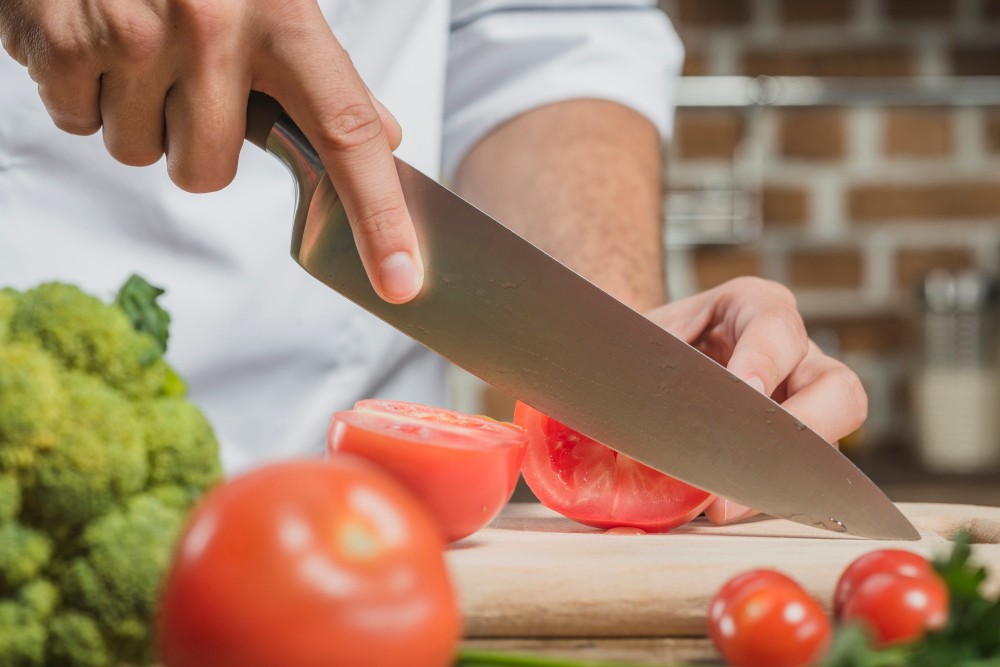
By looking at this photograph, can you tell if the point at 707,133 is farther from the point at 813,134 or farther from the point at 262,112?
the point at 262,112

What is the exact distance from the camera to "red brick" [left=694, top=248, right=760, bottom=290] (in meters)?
2.06

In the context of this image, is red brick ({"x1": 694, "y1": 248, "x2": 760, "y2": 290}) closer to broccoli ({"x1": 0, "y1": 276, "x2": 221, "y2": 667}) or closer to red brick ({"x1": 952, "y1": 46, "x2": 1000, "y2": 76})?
red brick ({"x1": 952, "y1": 46, "x2": 1000, "y2": 76})

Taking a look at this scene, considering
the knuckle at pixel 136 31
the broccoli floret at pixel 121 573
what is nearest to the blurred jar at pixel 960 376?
the knuckle at pixel 136 31

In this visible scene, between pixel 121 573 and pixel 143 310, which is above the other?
pixel 143 310

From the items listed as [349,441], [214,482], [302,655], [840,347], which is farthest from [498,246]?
[840,347]

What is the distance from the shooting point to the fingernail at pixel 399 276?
64 cm

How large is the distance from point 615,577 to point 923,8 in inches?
78.4

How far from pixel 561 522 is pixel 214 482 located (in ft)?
1.26

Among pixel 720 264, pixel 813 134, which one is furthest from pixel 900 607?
pixel 813 134

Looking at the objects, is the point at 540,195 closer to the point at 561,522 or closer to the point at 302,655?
the point at 561,522

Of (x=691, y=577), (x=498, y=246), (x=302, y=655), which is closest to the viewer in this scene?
(x=302, y=655)

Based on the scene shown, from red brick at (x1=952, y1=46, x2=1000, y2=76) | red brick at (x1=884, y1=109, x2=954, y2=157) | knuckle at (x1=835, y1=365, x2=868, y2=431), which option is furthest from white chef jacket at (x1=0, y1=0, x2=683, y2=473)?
red brick at (x1=952, y1=46, x2=1000, y2=76)

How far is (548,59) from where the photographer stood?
4.03 feet

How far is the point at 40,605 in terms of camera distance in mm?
383
